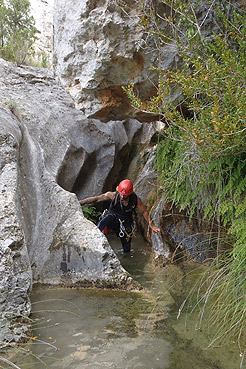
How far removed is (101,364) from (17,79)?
6.94 metres

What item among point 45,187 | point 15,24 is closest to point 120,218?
point 45,187

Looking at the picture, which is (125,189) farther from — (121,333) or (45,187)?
(121,333)

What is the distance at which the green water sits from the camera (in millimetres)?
3096

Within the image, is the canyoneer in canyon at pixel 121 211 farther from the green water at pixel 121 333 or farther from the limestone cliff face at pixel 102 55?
the green water at pixel 121 333

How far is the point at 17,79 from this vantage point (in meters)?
7.93

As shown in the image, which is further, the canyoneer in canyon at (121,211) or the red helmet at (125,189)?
the canyoneer in canyon at (121,211)

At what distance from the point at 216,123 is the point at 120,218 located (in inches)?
158

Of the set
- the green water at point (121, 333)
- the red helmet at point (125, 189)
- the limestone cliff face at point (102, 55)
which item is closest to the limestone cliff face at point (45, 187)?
the green water at point (121, 333)

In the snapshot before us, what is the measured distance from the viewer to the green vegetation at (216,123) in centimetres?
322

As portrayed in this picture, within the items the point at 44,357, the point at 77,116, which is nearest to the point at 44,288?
the point at 44,357

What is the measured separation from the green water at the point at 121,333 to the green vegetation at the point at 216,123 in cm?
33

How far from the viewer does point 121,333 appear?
142 inches

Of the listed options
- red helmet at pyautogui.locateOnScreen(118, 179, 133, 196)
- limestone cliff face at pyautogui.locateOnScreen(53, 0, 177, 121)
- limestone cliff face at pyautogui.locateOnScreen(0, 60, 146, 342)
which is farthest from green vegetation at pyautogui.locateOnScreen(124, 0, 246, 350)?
limestone cliff face at pyautogui.locateOnScreen(0, 60, 146, 342)

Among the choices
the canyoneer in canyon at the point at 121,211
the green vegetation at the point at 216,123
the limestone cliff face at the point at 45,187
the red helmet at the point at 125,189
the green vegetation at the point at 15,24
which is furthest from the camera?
the green vegetation at the point at 15,24
